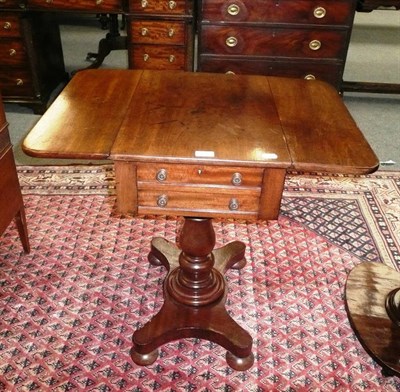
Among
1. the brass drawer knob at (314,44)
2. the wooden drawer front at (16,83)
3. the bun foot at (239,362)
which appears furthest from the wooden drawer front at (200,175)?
the wooden drawer front at (16,83)

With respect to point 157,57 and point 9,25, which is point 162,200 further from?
point 9,25

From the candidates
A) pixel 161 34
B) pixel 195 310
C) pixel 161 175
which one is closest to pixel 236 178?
pixel 161 175

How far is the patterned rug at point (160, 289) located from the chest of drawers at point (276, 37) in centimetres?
74

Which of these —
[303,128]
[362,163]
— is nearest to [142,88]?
[303,128]

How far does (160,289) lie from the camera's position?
1.99m

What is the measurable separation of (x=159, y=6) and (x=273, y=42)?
0.71 meters

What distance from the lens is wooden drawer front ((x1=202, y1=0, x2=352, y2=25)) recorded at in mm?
2695

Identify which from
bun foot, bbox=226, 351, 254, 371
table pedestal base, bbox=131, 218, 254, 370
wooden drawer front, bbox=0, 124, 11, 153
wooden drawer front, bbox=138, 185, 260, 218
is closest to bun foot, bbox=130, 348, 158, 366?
table pedestal base, bbox=131, 218, 254, 370

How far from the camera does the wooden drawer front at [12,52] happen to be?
3.14 m

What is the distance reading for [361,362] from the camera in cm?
171

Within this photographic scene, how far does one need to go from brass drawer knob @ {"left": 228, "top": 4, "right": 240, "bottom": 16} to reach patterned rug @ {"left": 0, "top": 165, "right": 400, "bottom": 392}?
103 cm

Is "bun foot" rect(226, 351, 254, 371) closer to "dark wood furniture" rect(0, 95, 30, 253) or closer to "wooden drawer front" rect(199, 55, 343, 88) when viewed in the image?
"dark wood furniture" rect(0, 95, 30, 253)

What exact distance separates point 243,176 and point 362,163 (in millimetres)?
315

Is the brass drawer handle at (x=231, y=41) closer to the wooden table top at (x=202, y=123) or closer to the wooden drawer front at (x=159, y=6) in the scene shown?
the wooden drawer front at (x=159, y=6)
